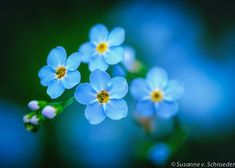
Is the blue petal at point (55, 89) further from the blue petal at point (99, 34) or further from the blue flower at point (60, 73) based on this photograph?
the blue petal at point (99, 34)

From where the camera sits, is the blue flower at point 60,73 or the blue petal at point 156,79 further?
the blue petal at point 156,79

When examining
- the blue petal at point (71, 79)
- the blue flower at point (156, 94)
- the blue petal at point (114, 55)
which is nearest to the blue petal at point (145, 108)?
the blue flower at point (156, 94)

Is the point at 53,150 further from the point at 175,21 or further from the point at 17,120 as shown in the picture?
the point at 175,21

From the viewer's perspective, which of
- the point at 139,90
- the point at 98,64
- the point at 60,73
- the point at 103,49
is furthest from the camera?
the point at 139,90

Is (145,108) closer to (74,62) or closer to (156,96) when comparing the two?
(156,96)

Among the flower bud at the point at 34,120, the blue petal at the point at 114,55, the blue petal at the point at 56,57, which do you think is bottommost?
the flower bud at the point at 34,120

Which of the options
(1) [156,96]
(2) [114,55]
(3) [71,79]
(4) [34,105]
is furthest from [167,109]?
(4) [34,105]
